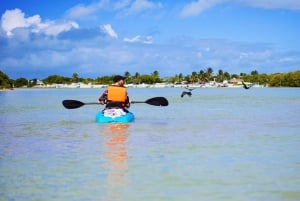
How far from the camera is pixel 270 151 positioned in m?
12.9

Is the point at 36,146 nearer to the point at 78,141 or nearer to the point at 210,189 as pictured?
the point at 78,141

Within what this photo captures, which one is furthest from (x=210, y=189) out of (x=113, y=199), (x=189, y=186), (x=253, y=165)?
(x=253, y=165)

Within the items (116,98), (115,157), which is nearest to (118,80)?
(116,98)

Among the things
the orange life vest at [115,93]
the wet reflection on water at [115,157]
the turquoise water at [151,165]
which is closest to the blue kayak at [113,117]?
the wet reflection on water at [115,157]

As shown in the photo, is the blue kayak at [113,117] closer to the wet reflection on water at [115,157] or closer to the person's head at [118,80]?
the wet reflection on water at [115,157]

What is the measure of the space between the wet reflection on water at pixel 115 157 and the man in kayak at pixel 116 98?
23.9 inches

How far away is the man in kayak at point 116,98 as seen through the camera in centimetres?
1981

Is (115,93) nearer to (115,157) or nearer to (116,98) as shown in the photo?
(116,98)

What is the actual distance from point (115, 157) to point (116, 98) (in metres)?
7.95

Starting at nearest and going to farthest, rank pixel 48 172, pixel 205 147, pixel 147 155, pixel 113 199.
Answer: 1. pixel 113 199
2. pixel 48 172
3. pixel 147 155
4. pixel 205 147

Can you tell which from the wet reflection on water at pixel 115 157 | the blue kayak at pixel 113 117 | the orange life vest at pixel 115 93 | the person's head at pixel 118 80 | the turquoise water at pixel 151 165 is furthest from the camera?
the blue kayak at pixel 113 117

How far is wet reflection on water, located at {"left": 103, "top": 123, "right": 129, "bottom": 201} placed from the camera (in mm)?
8727

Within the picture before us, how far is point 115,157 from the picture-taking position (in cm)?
1204

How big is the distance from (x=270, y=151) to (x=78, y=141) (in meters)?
5.66
